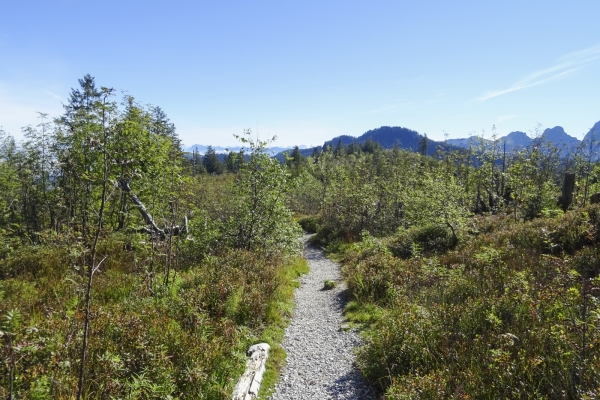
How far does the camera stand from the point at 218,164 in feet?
267

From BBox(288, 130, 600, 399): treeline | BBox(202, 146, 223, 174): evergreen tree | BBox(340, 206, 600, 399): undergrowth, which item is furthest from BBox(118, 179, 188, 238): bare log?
BBox(202, 146, 223, 174): evergreen tree

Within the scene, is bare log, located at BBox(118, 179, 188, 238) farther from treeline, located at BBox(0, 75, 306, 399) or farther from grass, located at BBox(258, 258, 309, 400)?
grass, located at BBox(258, 258, 309, 400)

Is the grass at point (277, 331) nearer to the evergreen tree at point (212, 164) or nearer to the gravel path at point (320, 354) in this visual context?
the gravel path at point (320, 354)

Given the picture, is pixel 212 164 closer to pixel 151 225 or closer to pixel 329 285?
pixel 151 225

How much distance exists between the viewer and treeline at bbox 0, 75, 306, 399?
4195 mm

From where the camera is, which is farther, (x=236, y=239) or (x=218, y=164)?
(x=218, y=164)

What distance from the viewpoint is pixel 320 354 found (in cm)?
748

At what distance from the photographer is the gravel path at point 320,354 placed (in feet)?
19.9

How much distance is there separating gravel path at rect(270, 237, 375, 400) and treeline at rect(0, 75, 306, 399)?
17.8 inches

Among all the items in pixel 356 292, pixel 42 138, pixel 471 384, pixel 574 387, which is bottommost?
pixel 356 292

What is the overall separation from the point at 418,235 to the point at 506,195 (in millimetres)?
10445

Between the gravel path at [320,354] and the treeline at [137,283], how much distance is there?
453 mm

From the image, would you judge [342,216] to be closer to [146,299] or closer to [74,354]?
[146,299]

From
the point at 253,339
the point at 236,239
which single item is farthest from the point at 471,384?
the point at 236,239
